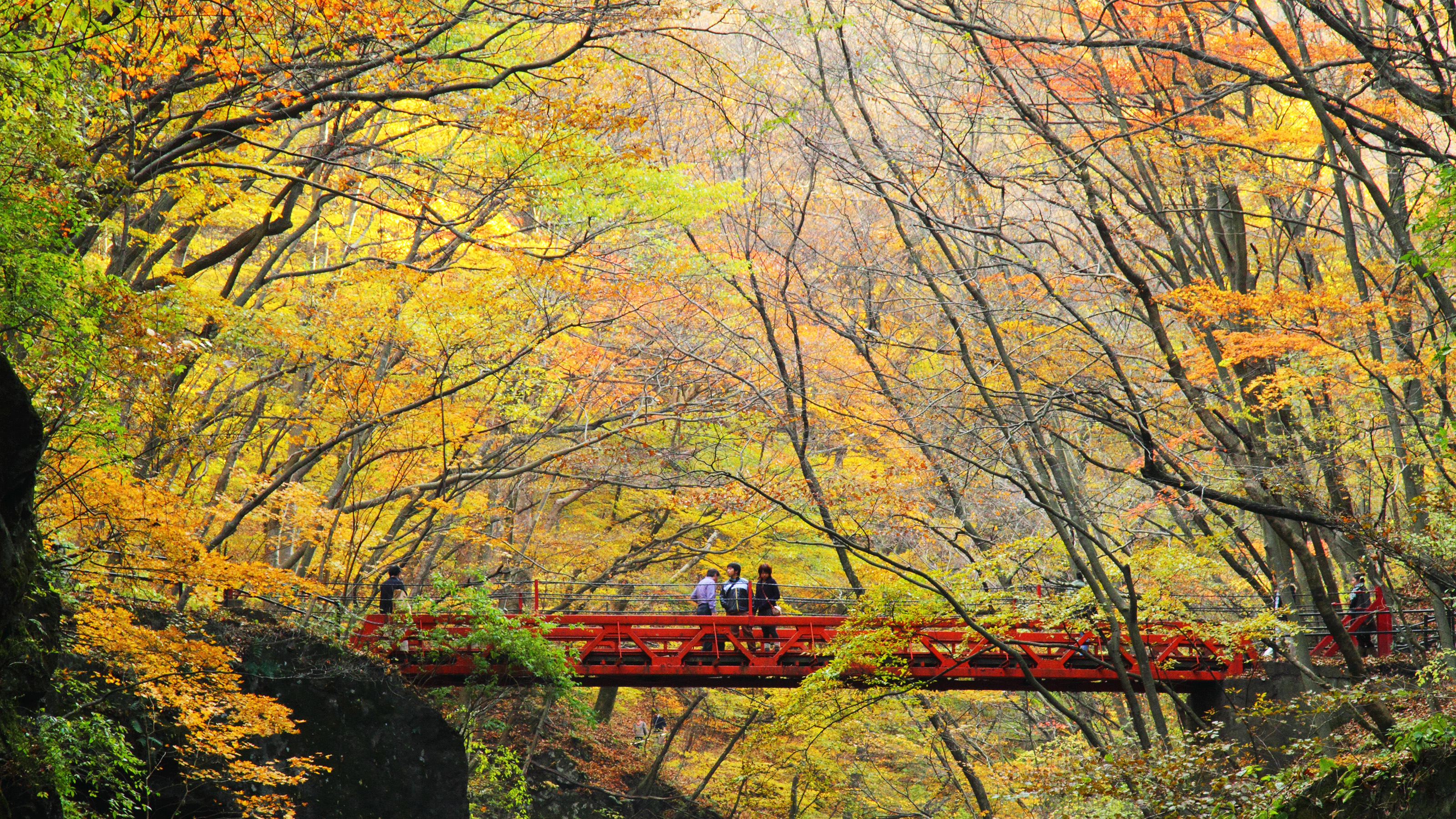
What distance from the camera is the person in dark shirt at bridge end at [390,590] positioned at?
1162 cm

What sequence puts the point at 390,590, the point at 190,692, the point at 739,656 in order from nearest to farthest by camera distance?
the point at 190,692 < the point at 739,656 < the point at 390,590

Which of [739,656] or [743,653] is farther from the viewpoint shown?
[739,656]

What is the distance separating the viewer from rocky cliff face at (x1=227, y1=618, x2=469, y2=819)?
1095 cm

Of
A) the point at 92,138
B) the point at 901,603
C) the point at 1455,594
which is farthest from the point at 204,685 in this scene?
the point at 1455,594

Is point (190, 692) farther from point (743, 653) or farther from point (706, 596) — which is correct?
point (706, 596)

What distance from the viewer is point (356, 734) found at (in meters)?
11.5

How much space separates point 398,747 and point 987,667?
721cm

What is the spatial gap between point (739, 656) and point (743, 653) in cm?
12

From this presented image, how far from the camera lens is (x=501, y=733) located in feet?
53.1

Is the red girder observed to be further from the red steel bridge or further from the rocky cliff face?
the rocky cliff face

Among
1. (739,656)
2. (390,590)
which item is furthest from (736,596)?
(390,590)

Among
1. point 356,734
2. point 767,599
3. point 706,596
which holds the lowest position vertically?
point 356,734

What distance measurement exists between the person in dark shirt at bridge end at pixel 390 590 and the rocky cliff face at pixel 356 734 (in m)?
0.64

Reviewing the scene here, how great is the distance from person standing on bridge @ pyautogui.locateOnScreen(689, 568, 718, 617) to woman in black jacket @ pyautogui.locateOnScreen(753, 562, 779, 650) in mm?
535
